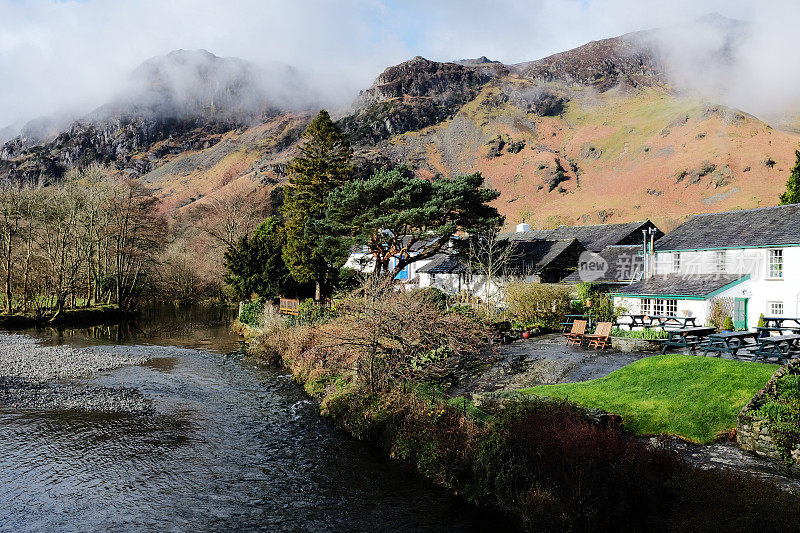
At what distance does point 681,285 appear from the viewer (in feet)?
98.2

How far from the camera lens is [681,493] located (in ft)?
29.8

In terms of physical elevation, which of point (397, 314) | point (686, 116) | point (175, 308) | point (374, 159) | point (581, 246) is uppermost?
point (686, 116)

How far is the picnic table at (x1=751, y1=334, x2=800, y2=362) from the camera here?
1709 cm

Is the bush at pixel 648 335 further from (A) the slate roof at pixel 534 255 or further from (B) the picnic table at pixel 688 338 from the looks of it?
(A) the slate roof at pixel 534 255

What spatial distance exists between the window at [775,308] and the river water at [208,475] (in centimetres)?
2490

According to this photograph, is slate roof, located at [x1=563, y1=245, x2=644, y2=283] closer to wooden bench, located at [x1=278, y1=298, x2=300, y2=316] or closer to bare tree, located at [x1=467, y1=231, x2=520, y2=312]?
bare tree, located at [x1=467, y1=231, x2=520, y2=312]

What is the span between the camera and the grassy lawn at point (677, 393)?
41.5 ft

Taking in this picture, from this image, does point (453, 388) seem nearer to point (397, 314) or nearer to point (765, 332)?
point (397, 314)

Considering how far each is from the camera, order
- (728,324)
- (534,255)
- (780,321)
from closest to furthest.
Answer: (780,321), (728,324), (534,255)

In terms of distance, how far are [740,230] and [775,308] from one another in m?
5.75

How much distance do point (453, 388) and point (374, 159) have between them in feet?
379

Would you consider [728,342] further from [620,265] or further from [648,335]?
[620,265]

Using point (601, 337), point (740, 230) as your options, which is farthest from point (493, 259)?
point (740, 230)

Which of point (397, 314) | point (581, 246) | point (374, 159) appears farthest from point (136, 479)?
point (374, 159)
